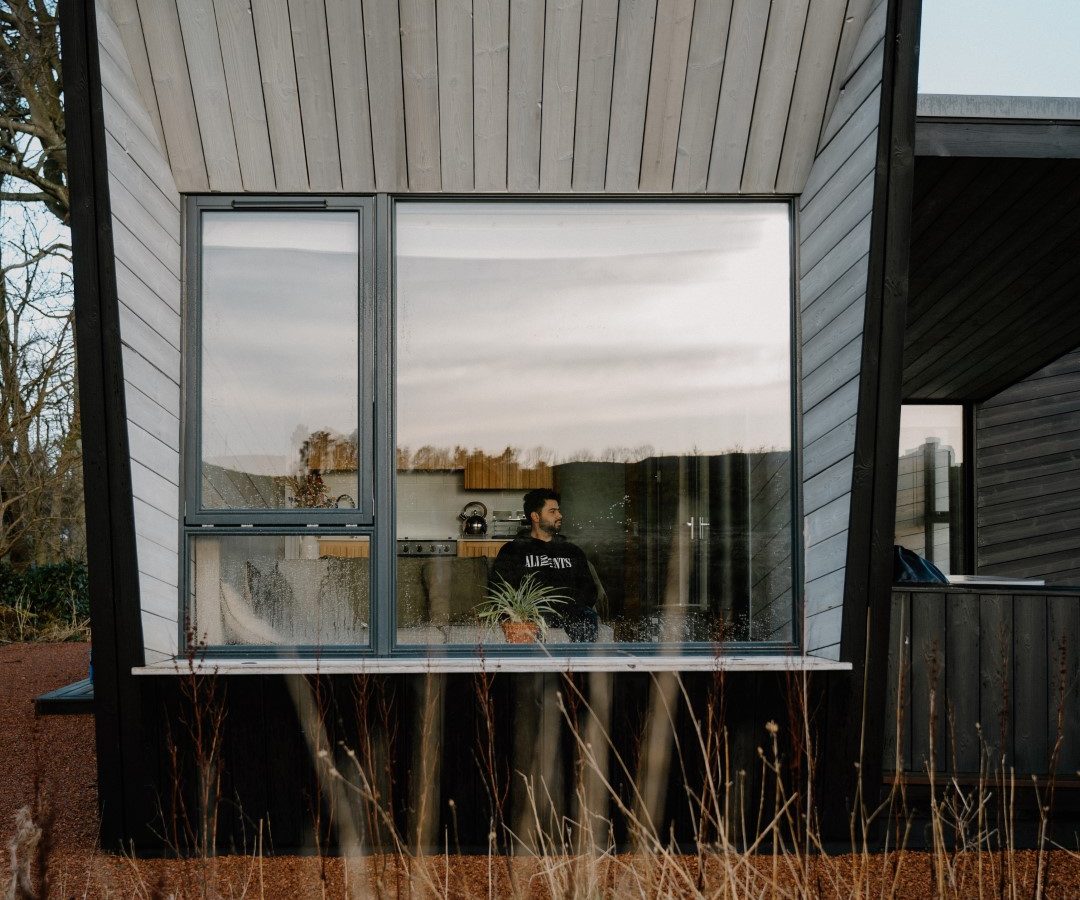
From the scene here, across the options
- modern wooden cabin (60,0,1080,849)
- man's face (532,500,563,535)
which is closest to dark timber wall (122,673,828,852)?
modern wooden cabin (60,0,1080,849)

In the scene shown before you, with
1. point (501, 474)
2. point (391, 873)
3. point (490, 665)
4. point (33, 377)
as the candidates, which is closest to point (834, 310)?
point (501, 474)

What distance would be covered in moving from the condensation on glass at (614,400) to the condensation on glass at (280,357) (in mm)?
227

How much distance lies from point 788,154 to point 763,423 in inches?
42.1

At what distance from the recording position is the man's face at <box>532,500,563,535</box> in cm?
408

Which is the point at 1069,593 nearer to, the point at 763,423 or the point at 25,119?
the point at 763,423

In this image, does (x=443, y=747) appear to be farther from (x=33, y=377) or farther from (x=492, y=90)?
(x=33, y=377)

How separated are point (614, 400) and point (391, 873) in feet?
6.61

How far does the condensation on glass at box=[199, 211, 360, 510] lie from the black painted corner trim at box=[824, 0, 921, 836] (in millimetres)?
1924

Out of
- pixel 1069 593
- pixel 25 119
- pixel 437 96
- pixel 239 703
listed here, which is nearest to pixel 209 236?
pixel 437 96

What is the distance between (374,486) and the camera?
3.76 m

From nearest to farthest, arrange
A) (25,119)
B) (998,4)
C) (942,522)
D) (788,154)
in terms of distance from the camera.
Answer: (788,154), (998,4), (942,522), (25,119)

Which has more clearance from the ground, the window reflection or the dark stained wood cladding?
the dark stained wood cladding

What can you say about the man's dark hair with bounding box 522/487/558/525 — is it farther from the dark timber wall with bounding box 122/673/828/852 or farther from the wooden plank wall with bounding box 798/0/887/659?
the wooden plank wall with bounding box 798/0/887/659

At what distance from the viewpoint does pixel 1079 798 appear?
385 cm
